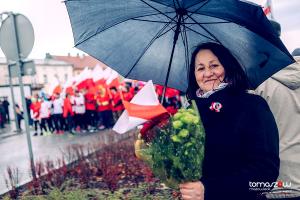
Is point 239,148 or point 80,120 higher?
point 239,148

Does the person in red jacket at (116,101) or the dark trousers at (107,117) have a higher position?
the person in red jacket at (116,101)

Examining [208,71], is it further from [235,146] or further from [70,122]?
[70,122]

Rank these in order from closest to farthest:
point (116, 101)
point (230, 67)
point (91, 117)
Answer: point (230, 67)
point (116, 101)
point (91, 117)

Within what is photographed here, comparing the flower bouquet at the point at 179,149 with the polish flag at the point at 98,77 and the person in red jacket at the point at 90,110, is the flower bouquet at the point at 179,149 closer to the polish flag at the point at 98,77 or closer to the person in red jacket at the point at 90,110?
the polish flag at the point at 98,77

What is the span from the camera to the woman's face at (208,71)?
7.23 ft

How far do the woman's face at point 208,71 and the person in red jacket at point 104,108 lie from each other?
1539cm

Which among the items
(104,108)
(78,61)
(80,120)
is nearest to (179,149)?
(104,108)

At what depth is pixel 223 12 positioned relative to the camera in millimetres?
2273

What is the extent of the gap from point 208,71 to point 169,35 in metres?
0.83

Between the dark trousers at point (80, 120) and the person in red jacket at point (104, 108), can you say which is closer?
the person in red jacket at point (104, 108)

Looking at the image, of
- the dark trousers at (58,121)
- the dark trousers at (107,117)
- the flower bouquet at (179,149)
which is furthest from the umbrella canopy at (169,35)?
the dark trousers at (58,121)

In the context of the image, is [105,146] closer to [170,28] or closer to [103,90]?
[170,28]

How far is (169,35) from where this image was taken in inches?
117

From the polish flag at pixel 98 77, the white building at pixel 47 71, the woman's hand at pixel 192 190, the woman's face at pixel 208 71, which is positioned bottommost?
the woman's hand at pixel 192 190
